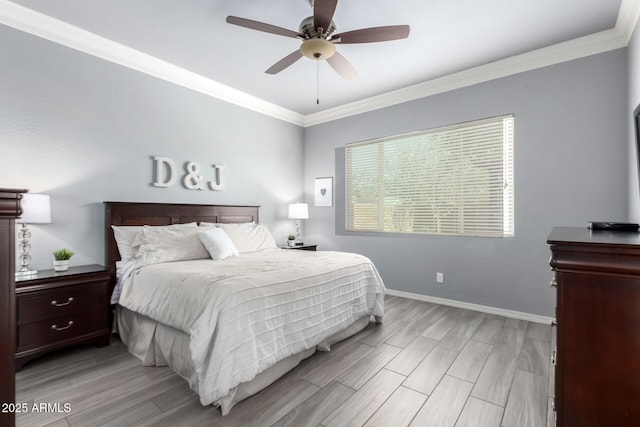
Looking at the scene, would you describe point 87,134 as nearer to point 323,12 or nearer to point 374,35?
point 323,12

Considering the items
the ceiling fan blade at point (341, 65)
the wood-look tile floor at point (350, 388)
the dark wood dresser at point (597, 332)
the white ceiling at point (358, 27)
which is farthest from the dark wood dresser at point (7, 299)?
the white ceiling at point (358, 27)

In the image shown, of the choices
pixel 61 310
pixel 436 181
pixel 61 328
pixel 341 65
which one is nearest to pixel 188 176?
pixel 61 310

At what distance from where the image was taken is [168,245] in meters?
2.90

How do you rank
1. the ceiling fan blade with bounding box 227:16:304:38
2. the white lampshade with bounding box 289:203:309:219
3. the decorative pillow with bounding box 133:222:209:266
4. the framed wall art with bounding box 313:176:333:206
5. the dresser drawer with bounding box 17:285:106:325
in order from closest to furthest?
the ceiling fan blade with bounding box 227:16:304:38 < the dresser drawer with bounding box 17:285:106:325 < the decorative pillow with bounding box 133:222:209:266 < the white lampshade with bounding box 289:203:309:219 < the framed wall art with bounding box 313:176:333:206

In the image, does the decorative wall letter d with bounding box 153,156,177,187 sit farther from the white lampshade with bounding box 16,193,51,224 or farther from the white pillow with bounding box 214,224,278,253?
the white lampshade with bounding box 16,193,51,224

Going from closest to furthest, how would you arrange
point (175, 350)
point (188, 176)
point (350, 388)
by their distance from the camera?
point (350, 388), point (175, 350), point (188, 176)

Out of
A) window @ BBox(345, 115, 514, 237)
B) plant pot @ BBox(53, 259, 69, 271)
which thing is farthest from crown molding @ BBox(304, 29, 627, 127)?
plant pot @ BBox(53, 259, 69, 271)

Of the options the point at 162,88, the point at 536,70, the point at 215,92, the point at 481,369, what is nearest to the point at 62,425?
the point at 481,369

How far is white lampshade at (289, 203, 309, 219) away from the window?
0.71m

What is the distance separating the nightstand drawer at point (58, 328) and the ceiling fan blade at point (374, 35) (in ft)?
10.1

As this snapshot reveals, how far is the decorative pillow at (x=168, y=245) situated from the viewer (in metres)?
2.77

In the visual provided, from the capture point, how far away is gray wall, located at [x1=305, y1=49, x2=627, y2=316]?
284cm

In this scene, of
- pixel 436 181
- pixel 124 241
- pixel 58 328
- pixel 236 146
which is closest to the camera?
pixel 58 328

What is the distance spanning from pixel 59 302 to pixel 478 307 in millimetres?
4202
